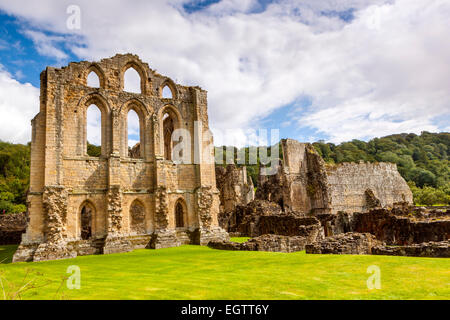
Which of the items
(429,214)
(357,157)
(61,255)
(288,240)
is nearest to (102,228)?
(61,255)

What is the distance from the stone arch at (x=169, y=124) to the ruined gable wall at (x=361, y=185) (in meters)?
23.4

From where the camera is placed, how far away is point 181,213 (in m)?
Result: 21.4

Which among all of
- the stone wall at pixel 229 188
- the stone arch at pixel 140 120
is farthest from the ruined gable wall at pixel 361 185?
the stone arch at pixel 140 120

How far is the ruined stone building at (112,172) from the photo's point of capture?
1614 centimetres

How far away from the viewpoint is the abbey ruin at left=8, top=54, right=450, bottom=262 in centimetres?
1567

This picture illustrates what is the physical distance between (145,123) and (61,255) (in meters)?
8.66

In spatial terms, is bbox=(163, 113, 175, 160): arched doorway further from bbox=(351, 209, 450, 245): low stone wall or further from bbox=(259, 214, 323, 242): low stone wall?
bbox=(351, 209, 450, 245): low stone wall

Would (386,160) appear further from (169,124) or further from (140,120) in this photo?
(140,120)

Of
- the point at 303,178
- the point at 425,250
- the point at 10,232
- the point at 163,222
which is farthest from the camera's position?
the point at 303,178

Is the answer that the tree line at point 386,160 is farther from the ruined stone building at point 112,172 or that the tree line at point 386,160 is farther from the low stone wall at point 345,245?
the low stone wall at point 345,245

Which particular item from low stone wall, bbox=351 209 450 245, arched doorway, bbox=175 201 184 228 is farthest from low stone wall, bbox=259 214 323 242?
arched doorway, bbox=175 201 184 228

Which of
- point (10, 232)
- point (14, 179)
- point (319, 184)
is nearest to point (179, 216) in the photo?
point (10, 232)

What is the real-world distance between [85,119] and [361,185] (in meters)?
36.8

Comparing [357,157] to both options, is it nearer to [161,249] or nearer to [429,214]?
[429,214]
